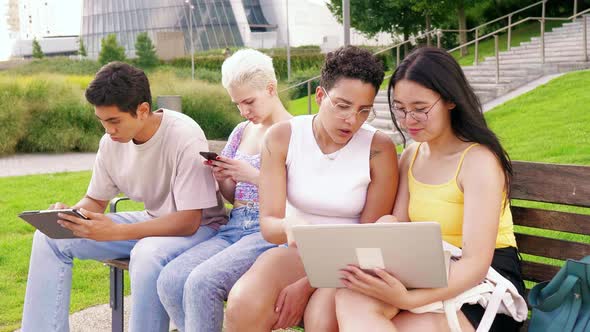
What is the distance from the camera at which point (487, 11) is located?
1192 inches

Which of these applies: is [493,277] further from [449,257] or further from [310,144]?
[310,144]

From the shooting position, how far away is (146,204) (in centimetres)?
371

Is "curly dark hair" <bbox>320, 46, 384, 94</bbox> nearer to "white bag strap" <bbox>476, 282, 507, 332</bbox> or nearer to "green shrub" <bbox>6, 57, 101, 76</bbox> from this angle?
"white bag strap" <bbox>476, 282, 507, 332</bbox>

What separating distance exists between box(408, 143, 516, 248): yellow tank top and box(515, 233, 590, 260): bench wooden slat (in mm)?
301

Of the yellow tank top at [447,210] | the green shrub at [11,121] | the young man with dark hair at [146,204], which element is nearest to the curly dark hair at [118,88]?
the young man with dark hair at [146,204]

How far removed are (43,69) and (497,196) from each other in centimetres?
3376

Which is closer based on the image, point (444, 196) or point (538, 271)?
point (444, 196)

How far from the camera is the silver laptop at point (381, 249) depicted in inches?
89.6

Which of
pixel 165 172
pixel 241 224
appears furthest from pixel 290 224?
pixel 165 172

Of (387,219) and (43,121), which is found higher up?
(387,219)

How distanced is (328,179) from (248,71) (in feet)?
2.68

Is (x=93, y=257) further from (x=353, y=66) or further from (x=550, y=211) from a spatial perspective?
(x=550, y=211)

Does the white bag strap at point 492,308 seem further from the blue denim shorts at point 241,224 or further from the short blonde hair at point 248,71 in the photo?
the short blonde hair at point 248,71

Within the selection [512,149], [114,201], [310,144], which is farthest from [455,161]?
[512,149]
